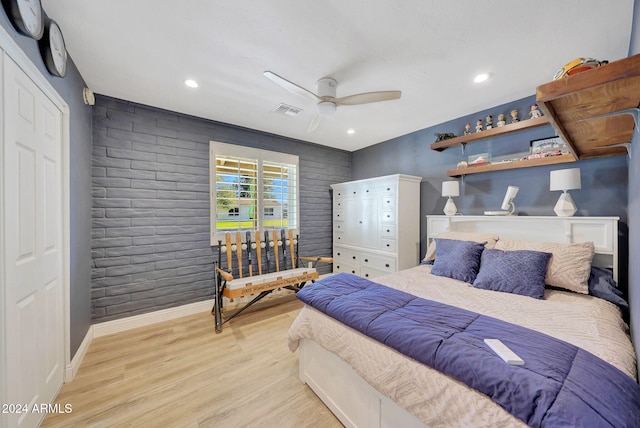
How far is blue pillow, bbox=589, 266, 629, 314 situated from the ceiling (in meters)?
1.71

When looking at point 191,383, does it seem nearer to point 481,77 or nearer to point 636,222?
point 636,222

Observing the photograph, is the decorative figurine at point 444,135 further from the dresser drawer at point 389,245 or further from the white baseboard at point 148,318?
the white baseboard at point 148,318

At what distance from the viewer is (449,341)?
1104mm

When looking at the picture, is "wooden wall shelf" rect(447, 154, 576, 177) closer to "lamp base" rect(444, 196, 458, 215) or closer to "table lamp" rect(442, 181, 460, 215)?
"table lamp" rect(442, 181, 460, 215)

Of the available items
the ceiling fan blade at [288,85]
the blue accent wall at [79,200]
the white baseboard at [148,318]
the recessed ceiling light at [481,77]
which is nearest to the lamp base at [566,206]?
the recessed ceiling light at [481,77]

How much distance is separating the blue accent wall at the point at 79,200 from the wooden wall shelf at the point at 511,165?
3857 millimetres

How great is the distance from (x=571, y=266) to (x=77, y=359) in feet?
13.5

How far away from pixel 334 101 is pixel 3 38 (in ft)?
6.21

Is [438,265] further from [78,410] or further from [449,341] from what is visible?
[78,410]

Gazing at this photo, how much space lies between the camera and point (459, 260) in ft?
7.54

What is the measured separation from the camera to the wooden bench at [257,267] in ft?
9.02

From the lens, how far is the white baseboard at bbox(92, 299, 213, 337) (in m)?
2.50

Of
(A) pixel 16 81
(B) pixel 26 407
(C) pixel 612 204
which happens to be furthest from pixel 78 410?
(C) pixel 612 204

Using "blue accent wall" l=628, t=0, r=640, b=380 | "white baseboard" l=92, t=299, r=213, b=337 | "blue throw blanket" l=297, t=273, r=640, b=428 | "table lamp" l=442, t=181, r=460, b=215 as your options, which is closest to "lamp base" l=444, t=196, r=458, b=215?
"table lamp" l=442, t=181, r=460, b=215
